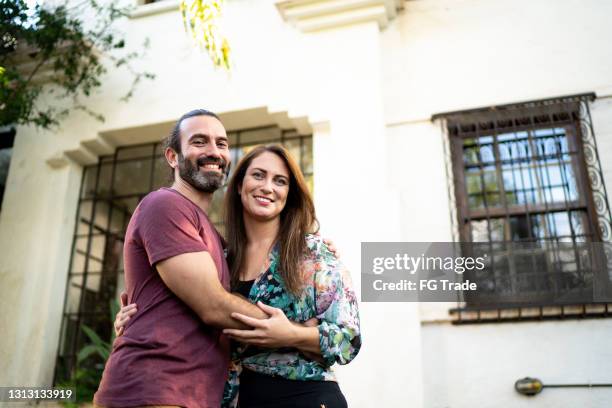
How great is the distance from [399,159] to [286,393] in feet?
10.0

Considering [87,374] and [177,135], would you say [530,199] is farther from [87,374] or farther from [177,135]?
[87,374]

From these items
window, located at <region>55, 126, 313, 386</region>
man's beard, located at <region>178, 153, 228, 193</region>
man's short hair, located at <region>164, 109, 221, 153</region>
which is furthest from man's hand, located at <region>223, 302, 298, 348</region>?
window, located at <region>55, 126, 313, 386</region>

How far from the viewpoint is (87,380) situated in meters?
4.88

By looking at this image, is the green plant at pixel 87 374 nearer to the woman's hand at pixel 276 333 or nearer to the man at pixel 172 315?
the man at pixel 172 315

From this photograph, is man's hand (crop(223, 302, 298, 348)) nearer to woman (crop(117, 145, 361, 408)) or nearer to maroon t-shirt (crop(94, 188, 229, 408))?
woman (crop(117, 145, 361, 408))

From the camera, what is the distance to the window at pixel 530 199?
13.0 ft

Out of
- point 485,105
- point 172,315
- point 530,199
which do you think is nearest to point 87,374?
point 172,315

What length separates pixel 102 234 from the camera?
5855mm

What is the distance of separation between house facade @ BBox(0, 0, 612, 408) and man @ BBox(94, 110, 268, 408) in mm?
2297

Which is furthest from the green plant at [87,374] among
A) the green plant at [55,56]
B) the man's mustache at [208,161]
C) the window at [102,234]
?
the man's mustache at [208,161]

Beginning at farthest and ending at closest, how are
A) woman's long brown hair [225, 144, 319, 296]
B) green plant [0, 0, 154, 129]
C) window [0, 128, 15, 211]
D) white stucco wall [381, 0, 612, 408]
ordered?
window [0, 128, 15, 211], green plant [0, 0, 154, 129], white stucco wall [381, 0, 612, 408], woman's long brown hair [225, 144, 319, 296]

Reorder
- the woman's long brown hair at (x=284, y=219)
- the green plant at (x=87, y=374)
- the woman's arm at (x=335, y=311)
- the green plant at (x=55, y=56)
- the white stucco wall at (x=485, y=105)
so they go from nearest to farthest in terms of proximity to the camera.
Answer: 1. the woman's arm at (x=335, y=311)
2. the woman's long brown hair at (x=284, y=219)
3. the white stucco wall at (x=485, y=105)
4. the green plant at (x=87, y=374)
5. the green plant at (x=55, y=56)

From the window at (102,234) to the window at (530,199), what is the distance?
149 cm

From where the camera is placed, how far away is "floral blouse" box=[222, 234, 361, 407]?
75.3 inches
